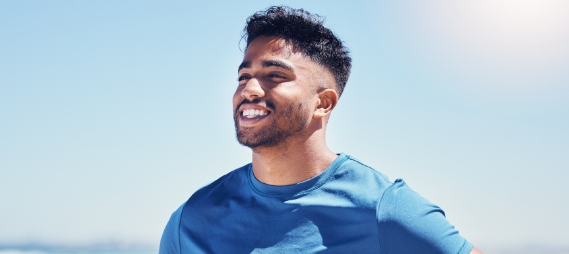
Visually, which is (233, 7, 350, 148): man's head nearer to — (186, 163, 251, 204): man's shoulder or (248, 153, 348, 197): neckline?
(248, 153, 348, 197): neckline

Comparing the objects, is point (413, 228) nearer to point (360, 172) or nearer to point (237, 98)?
point (360, 172)

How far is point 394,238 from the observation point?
2945 millimetres

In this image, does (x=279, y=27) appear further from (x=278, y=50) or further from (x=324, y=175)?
(x=324, y=175)

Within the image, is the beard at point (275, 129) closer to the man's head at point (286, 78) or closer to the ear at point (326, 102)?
the man's head at point (286, 78)

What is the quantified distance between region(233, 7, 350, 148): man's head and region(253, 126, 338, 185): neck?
0.04 meters

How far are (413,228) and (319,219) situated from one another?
52 centimetres

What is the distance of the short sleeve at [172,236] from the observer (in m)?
3.60

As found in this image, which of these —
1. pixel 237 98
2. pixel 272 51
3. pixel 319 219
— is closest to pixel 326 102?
pixel 272 51

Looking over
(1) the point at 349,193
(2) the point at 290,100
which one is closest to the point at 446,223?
(1) the point at 349,193

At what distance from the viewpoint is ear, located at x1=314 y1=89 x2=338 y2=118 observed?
351cm

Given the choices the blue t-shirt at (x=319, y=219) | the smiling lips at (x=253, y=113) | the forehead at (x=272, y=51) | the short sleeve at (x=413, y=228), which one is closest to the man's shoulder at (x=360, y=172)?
the blue t-shirt at (x=319, y=219)

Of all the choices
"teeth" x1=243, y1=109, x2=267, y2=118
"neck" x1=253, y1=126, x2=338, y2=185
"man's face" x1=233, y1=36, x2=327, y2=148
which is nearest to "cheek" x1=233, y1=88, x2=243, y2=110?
"man's face" x1=233, y1=36, x2=327, y2=148

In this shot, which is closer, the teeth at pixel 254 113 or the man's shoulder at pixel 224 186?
the teeth at pixel 254 113

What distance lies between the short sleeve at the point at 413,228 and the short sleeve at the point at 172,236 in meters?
1.29
